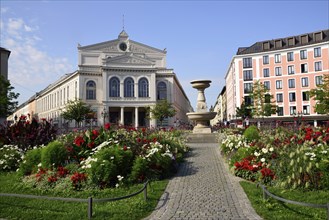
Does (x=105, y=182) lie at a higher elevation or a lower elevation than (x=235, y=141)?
lower

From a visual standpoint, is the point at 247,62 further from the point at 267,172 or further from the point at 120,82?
the point at 267,172

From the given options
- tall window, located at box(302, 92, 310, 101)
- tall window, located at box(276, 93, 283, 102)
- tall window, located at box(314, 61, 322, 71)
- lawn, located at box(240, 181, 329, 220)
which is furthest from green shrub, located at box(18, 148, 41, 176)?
tall window, located at box(314, 61, 322, 71)

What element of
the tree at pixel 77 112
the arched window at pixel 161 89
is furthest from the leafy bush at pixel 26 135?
the arched window at pixel 161 89

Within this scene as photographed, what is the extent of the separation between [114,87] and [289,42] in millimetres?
37122

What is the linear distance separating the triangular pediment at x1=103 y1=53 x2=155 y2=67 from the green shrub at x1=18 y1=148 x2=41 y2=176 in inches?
2027

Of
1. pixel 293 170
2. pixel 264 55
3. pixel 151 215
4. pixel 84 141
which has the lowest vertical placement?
pixel 151 215

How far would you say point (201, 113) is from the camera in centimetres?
2125

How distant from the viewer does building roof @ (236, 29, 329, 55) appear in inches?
2147

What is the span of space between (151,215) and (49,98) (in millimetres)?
88406

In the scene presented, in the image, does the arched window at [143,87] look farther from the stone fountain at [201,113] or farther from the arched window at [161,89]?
the stone fountain at [201,113]

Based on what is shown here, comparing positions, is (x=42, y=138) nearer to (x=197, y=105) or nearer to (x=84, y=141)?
(x=84, y=141)

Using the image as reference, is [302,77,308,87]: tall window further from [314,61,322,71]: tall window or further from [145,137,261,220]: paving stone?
[145,137,261,220]: paving stone

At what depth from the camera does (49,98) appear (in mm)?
87062

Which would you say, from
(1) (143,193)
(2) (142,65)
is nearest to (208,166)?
(1) (143,193)
